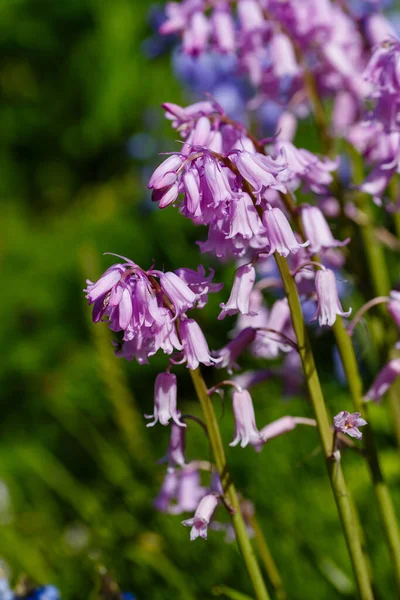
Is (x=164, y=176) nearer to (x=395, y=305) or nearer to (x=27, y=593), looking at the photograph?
(x=395, y=305)

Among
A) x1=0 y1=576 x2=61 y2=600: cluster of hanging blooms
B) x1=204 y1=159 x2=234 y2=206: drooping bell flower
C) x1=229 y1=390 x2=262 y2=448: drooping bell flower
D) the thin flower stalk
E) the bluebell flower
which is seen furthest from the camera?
the bluebell flower

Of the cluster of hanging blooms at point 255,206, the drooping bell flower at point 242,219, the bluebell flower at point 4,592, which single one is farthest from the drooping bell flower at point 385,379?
the bluebell flower at point 4,592

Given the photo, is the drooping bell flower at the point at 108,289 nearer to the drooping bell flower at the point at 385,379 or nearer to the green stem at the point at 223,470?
the green stem at the point at 223,470

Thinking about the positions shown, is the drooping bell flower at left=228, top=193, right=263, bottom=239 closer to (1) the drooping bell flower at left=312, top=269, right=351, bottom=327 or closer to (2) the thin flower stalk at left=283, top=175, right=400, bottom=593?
(1) the drooping bell flower at left=312, top=269, right=351, bottom=327

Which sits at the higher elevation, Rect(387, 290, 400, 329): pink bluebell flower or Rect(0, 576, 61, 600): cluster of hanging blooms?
Rect(387, 290, 400, 329): pink bluebell flower

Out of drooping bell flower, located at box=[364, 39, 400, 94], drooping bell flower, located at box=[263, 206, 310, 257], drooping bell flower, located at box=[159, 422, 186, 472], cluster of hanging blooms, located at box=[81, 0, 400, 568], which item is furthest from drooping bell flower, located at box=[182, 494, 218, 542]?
drooping bell flower, located at box=[364, 39, 400, 94]

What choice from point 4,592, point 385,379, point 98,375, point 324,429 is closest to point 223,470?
point 324,429
